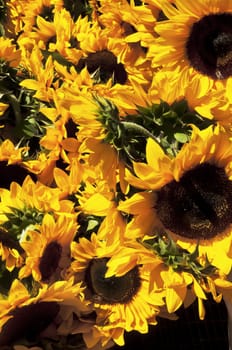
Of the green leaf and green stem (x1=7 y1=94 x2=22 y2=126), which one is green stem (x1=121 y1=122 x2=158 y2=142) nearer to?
the green leaf

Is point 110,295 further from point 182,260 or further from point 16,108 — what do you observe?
point 16,108

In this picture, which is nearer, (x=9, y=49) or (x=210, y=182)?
(x=210, y=182)

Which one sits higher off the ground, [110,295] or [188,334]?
[110,295]

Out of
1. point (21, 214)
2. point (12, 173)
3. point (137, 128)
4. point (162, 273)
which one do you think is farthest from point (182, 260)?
point (12, 173)

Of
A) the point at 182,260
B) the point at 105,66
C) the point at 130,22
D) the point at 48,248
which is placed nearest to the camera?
the point at 182,260

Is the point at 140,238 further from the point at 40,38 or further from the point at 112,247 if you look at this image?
the point at 40,38

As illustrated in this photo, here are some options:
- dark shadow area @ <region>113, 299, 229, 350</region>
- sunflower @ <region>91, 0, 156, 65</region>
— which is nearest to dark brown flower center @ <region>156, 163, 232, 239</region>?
sunflower @ <region>91, 0, 156, 65</region>

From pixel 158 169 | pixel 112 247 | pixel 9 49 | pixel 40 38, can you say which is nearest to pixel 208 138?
pixel 158 169
